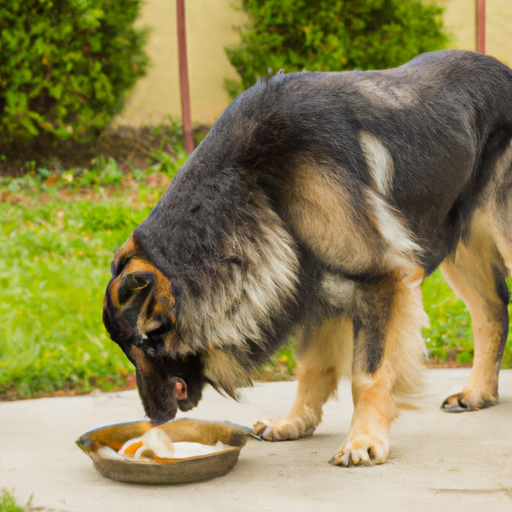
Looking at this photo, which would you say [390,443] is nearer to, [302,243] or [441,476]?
[441,476]

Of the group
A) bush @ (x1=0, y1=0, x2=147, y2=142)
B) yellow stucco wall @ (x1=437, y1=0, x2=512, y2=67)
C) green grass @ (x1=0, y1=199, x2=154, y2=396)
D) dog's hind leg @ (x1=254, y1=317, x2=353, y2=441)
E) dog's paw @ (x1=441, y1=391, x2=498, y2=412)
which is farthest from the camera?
yellow stucco wall @ (x1=437, y1=0, x2=512, y2=67)

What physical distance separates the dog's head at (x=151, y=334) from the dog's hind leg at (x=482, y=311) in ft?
5.58

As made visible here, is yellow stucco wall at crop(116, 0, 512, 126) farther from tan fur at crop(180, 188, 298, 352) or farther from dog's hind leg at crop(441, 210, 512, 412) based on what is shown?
tan fur at crop(180, 188, 298, 352)

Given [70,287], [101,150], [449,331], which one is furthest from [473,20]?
[70,287]

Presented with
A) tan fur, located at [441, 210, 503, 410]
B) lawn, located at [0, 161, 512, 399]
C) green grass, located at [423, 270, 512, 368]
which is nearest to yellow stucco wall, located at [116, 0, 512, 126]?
lawn, located at [0, 161, 512, 399]

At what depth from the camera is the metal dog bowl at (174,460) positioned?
2953mm

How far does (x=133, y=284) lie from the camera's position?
289cm

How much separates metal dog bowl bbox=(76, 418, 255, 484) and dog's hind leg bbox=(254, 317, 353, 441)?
18.0 inches

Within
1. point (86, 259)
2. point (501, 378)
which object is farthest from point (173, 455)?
point (86, 259)

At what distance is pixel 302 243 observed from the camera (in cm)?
320

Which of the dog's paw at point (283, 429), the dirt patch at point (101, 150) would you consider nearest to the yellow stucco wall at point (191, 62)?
the dirt patch at point (101, 150)

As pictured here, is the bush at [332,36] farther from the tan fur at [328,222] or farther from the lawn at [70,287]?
the tan fur at [328,222]

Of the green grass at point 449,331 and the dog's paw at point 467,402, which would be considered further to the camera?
the green grass at point 449,331

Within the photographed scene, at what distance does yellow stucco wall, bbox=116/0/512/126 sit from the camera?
9.77 metres
